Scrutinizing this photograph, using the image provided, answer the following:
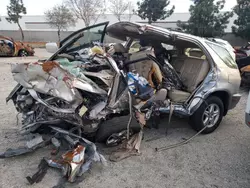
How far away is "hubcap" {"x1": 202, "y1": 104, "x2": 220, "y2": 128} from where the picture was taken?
4.20 m

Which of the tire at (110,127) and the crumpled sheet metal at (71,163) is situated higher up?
the tire at (110,127)

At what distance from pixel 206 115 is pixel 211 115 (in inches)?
4.5

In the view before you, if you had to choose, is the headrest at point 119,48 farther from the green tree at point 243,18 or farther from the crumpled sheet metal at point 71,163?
the green tree at point 243,18

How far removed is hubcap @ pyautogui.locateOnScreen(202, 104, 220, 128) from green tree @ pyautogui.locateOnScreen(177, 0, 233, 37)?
17.0 meters

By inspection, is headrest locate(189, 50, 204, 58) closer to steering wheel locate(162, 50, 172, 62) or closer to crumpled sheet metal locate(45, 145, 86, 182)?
steering wheel locate(162, 50, 172, 62)

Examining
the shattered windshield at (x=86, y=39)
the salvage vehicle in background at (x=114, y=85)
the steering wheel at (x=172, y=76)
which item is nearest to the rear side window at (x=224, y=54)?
the salvage vehicle in background at (x=114, y=85)

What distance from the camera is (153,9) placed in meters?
24.9

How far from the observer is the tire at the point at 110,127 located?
10.9 ft

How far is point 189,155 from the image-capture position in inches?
137

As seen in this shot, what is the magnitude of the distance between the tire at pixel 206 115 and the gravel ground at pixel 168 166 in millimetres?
156

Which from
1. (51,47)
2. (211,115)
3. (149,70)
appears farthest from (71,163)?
(211,115)

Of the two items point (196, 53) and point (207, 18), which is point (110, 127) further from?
point (207, 18)

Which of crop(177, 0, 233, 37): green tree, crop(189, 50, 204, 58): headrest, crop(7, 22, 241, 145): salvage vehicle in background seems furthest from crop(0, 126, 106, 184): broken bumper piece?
crop(177, 0, 233, 37): green tree

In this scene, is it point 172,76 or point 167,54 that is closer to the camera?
point 172,76
